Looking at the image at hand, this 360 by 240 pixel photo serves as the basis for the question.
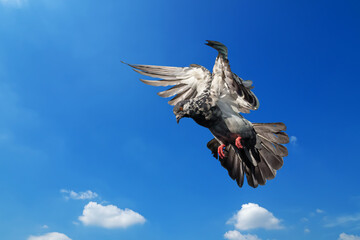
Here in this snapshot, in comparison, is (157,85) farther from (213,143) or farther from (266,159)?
(266,159)

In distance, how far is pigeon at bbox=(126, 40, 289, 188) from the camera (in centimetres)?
570

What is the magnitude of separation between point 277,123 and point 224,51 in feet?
7.03

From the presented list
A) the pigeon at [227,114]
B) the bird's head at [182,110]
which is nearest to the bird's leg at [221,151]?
the pigeon at [227,114]

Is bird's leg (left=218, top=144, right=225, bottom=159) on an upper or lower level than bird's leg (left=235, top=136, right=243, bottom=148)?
upper

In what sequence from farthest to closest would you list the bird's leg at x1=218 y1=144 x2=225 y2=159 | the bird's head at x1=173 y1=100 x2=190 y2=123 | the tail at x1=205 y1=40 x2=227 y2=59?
the bird's leg at x1=218 y1=144 x2=225 y2=159, the bird's head at x1=173 y1=100 x2=190 y2=123, the tail at x1=205 y1=40 x2=227 y2=59

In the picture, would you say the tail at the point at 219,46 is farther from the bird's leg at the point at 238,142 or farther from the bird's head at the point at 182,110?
the bird's leg at the point at 238,142

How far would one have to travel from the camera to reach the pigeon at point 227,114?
18.7 ft

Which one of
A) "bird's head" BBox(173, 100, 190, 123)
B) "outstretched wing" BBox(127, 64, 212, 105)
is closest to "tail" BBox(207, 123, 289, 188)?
"bird's head" BBox(173, 100, 190, 123)

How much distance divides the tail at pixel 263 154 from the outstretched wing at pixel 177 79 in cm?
171

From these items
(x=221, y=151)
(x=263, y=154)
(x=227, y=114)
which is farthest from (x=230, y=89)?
(x=263, y=154)

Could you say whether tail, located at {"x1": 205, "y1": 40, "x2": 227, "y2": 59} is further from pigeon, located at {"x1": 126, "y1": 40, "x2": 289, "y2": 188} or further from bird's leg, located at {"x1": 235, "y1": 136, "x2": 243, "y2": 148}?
bird's leg, located at {"x1": 235, "y1": 136, "x2": 243, "y2": 148}

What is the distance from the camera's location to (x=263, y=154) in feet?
21.1

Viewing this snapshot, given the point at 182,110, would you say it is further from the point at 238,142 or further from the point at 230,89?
the point at 238,142

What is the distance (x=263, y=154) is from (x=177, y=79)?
9.20 ft
